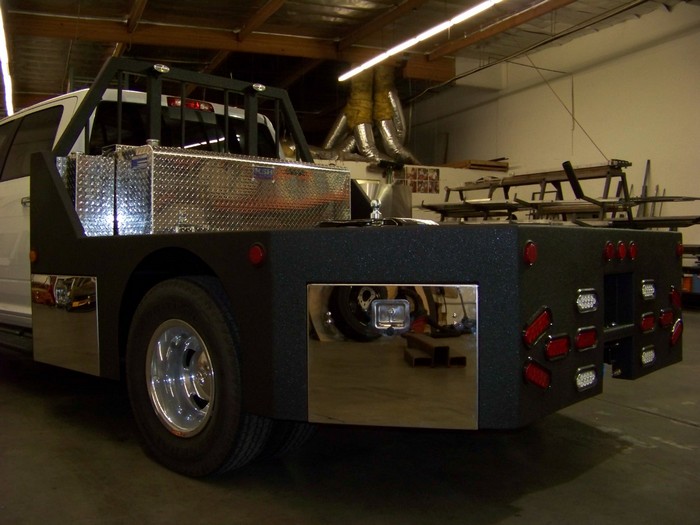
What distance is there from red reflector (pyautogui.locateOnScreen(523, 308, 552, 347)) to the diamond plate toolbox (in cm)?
215

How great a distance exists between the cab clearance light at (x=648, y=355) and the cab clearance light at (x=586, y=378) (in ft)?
2.13

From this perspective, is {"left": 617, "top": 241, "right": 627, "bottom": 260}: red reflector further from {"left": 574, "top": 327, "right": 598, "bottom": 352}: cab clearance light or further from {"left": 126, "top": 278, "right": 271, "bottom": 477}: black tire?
{"left": 126, "top": 278, "right": 271, "bottom": 477}: black tire

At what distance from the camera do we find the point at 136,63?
4211 millimetres

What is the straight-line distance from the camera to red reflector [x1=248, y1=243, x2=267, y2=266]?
2652 millimetres

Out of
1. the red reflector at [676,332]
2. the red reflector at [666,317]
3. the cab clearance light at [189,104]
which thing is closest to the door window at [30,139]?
the cab clearance light at [189,104]

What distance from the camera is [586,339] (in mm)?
2779

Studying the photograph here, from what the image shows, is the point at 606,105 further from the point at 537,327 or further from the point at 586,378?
the point at 537,327

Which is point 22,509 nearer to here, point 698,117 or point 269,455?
point 269,455

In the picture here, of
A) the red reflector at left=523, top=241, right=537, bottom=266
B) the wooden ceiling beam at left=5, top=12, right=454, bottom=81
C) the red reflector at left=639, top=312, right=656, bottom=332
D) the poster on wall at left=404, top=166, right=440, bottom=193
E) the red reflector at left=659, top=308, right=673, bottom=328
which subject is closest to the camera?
the red reflector at left=523, top=241, right=537, bottom=266

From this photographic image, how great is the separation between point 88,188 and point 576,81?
12.7 metres

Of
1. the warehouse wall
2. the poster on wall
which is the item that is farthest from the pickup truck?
the poster on wall

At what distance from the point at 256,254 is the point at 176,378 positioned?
3.04 ft

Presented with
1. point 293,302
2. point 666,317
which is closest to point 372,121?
point 666,317

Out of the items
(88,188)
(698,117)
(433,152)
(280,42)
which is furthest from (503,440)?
(433,152)
